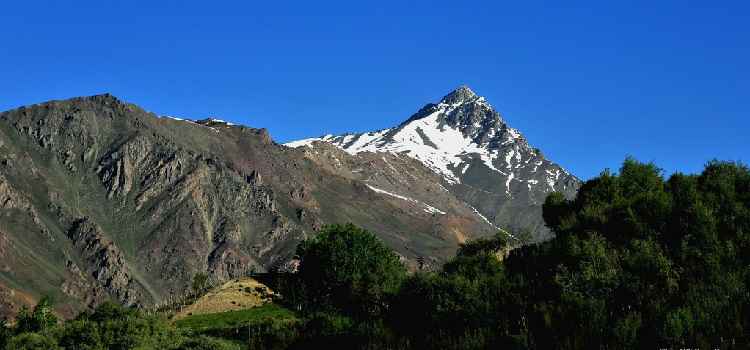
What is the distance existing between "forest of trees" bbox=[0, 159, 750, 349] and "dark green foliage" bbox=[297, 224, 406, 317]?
9.75 meters

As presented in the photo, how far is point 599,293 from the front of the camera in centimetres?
5028

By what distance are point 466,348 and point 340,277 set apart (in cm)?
8491

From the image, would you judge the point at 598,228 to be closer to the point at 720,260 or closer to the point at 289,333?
the point at 720,260

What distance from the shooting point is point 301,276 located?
12656 cm

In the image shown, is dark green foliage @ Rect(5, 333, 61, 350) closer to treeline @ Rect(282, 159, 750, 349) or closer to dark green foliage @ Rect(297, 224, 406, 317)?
treeline @ Rect(282, 159, 750, 349)

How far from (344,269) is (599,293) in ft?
243

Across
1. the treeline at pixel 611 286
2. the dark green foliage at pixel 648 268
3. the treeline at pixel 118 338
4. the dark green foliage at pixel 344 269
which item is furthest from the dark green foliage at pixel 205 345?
the dark green foliage at pixel 344 269

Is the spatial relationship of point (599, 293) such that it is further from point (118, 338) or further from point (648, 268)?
point (118, 338)

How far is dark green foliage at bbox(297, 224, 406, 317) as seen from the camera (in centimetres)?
11319

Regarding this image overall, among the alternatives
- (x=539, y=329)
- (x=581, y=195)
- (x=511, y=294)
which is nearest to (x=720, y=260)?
(x=511, y=294)

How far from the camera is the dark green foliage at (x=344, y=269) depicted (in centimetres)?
11319

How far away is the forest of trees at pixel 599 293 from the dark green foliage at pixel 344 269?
975 centimetres

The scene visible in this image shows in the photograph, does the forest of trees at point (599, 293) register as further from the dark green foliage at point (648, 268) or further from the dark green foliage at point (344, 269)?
the dark green foliage at point (344, 269)

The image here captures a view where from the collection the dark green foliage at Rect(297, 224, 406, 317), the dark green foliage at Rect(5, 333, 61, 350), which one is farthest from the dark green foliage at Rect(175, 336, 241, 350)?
the dark green foliage at Rect(297, 224, 406, 317)
